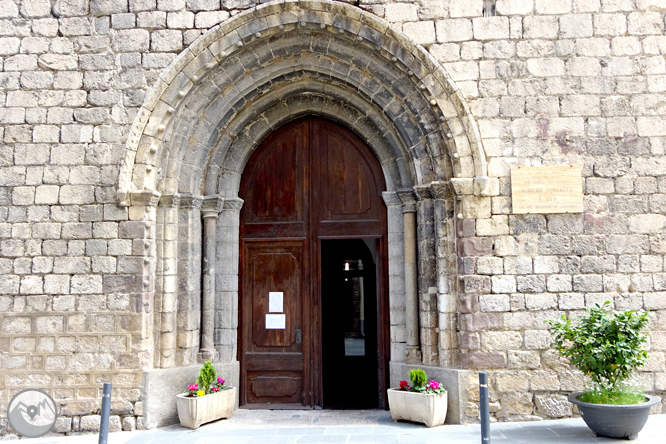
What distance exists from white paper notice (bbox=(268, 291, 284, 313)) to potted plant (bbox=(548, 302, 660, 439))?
3.18m

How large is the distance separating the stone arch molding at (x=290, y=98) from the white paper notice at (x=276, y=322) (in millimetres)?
1605

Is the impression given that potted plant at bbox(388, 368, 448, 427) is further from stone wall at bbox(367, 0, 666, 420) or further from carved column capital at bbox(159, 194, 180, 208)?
carved column capital at bbox(159, 194, 180, 208)

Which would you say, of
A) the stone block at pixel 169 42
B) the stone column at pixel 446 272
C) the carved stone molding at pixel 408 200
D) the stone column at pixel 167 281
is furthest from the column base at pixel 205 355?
the stone block at pixel 169 42

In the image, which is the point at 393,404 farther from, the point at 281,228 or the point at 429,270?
the point at 281,228

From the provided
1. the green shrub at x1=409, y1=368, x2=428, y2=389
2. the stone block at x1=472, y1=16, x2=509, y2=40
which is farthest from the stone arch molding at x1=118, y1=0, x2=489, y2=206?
the green shrub at x1=409, y1=368, x2=428, y2=389

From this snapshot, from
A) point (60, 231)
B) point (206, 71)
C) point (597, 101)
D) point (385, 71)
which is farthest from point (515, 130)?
point (60, 231)

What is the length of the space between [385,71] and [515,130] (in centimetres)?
159

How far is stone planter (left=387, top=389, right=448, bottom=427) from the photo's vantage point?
486 cm

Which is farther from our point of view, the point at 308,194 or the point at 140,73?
the point at 308,194

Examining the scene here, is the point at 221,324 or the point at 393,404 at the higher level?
the point at 221,324

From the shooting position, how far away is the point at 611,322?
436cm

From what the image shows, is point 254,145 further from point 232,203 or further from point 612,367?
point 612,367

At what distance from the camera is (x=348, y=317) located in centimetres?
999

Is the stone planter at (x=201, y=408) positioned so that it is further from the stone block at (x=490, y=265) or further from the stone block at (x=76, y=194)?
the stone block at (x=490, y=265)
